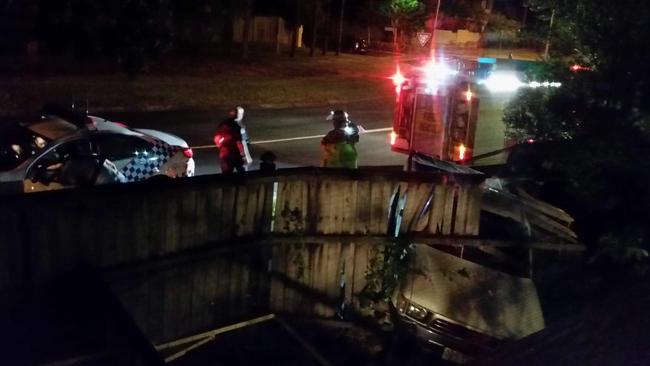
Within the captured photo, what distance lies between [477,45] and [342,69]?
26.9 metres

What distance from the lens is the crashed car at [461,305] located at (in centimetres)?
763

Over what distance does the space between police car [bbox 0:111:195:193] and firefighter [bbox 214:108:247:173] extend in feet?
3.08

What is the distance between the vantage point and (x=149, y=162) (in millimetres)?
10859

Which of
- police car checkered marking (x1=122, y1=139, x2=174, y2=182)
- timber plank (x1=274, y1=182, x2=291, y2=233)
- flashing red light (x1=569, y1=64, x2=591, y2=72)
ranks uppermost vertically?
flashing red light (x1=569, y1=64, x2=591, y2=72)

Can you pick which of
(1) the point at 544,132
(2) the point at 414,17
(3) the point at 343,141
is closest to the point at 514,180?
(1) the point at 544,132

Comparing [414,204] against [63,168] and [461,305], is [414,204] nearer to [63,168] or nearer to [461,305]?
[461,305]

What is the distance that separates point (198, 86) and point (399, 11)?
1164 inches

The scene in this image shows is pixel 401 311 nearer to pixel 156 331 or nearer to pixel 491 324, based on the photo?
pixel 491 324

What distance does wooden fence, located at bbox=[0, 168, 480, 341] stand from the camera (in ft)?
20.5

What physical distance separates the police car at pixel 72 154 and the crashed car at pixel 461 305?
3.97 metres

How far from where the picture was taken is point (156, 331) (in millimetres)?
7074

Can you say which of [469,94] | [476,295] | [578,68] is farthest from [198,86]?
[476,295]

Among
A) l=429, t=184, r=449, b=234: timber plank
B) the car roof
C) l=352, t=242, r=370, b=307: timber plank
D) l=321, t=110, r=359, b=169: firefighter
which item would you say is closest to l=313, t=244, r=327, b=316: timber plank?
l=352, t=242, r=370, b=307: timber plank

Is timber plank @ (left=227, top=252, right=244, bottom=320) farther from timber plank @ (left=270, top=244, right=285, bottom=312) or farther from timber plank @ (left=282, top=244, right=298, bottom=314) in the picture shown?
timber plank @ (left=282, top=244, right=298, bottom=314)
